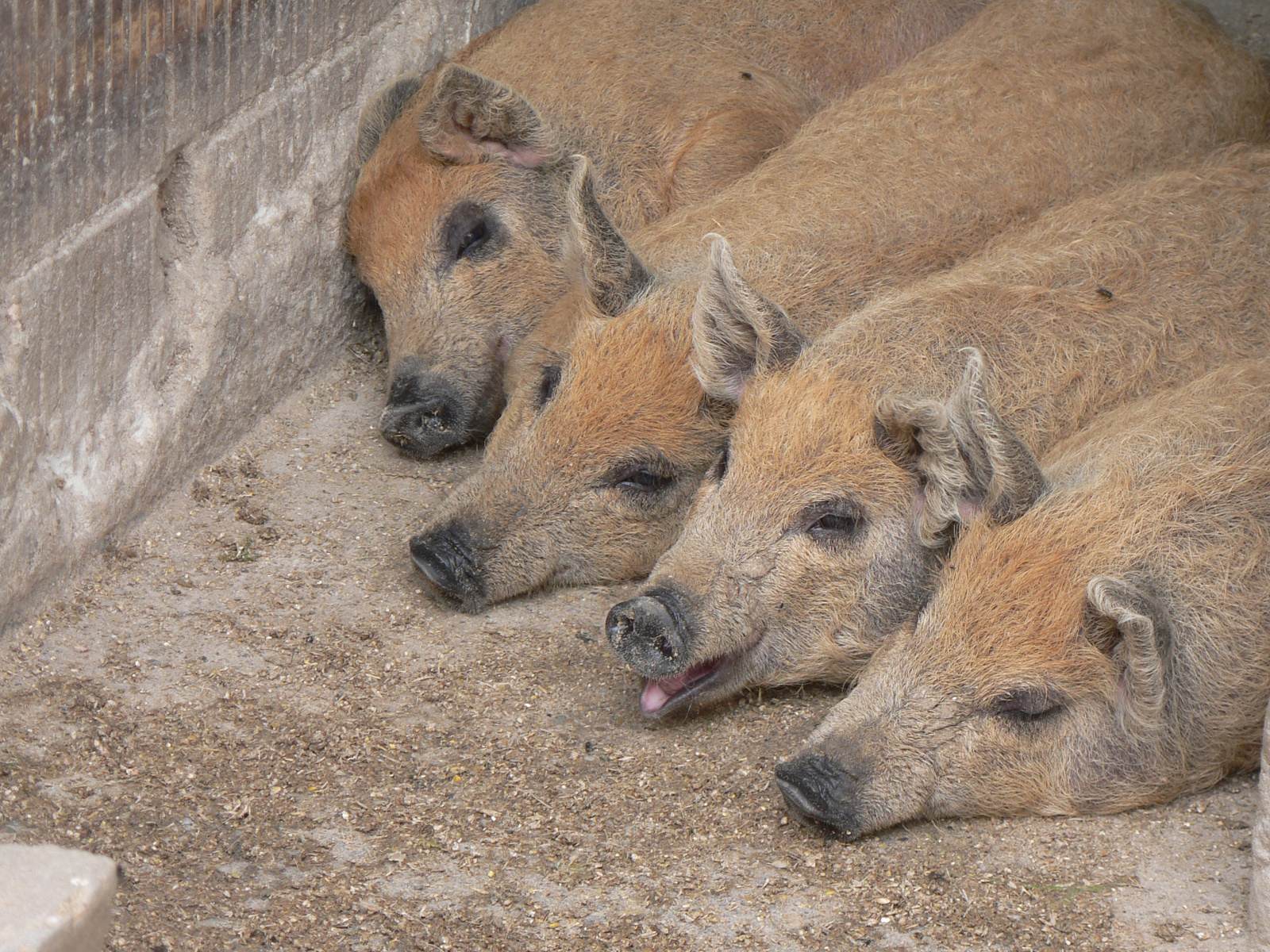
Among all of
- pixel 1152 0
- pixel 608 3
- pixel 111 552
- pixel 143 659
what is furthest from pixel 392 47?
pixel 1152 0

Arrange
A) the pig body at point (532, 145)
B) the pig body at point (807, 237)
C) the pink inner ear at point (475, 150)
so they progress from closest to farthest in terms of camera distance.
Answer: the pig body at point (807, 237) → the pig body at point (532, 145) → the pink inner ear at point (475, 150)

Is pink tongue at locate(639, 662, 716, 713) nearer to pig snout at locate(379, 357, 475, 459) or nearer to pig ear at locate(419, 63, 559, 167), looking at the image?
pig snout at locate(379, 357, 475, 459)

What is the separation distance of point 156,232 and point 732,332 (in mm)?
1969

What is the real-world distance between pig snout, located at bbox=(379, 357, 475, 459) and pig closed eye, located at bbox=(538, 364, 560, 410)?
65 centimetres

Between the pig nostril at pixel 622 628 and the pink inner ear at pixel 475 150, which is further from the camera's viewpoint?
the pink inner ear at pixel 475 150

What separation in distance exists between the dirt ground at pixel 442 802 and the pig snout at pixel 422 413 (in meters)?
0.78

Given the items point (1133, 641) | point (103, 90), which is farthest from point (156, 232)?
point (1133, 641)

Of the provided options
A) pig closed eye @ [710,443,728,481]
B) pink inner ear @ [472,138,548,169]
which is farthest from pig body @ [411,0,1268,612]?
pink inner ear @ [472,138,548,169]

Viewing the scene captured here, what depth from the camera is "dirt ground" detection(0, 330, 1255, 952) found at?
13.1 ft

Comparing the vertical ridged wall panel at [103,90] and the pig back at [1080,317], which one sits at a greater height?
the vertical ridged wall panel at [103,90]

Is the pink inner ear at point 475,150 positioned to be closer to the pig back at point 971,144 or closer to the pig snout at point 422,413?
the pig back at point 971,144

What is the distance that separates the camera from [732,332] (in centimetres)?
530

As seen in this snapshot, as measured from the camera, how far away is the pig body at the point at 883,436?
4922 millimetres

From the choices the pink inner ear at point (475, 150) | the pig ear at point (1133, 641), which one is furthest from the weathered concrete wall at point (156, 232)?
the pig ear at point (1133, 641)
